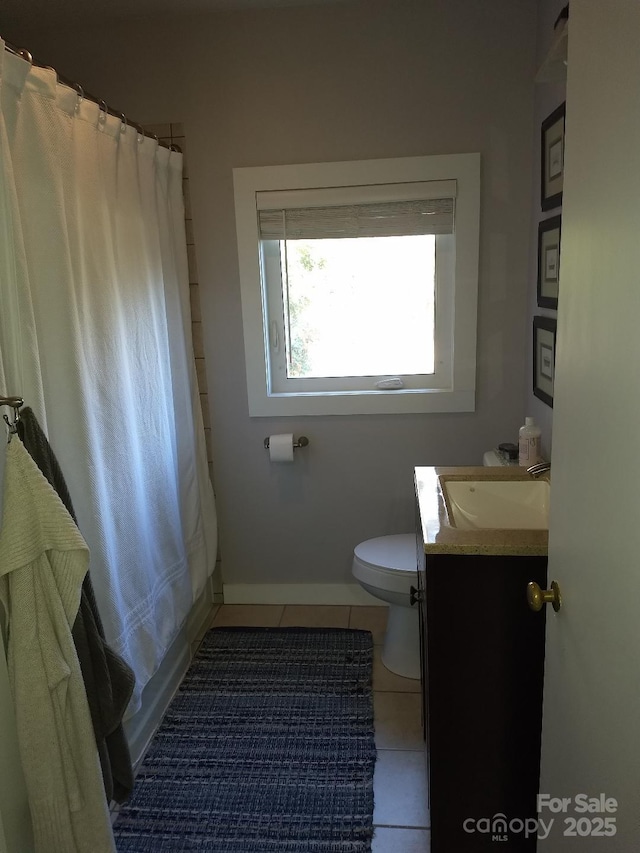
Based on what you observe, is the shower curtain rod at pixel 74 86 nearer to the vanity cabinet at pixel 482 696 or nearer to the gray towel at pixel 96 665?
the gray towel at pixel 96 665

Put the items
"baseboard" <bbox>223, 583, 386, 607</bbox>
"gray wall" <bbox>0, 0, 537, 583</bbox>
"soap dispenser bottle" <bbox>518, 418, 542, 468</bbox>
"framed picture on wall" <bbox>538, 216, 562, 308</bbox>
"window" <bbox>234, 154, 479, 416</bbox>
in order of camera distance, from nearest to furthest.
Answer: "framed picture on wall" <bbox>538, 216, 562, 308</bbox> < "soap dispenser bottle" <bbox>518, 418, 542, 468</bbox> < "gray wall" <bbox>0, 0, 537, 583</bbox> < "window" <bbox>234, 154, 479, 416</bbox> < "baseboard" <bbox>223, 583, 386, 607</bbox>

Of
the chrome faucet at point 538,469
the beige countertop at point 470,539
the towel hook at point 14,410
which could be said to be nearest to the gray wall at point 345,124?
the chrome faucet at point 538,469

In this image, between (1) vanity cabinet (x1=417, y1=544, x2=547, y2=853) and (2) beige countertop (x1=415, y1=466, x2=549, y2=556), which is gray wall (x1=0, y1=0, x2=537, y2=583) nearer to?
(2) beige countertop (x1=415, y1=466, x2=549, y2=556)

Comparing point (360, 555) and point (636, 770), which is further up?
point (636, 770)

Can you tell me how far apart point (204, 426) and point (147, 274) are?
822mm

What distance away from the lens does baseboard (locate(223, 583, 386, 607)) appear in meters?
2.93

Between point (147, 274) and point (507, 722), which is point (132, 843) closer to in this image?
point (507, 722)

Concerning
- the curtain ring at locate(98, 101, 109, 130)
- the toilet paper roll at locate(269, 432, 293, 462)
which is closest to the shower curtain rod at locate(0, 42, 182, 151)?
the curtain ring at locate(98, 101, 109, 130)

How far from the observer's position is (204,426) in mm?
2816

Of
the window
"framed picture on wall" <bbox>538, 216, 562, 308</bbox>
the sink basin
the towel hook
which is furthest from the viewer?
the window

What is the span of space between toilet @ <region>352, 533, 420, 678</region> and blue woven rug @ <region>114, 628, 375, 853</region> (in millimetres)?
150

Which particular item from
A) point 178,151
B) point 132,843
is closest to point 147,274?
point 178,151

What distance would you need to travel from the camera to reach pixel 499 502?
6.41 feet

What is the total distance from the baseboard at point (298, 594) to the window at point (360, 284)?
83cm
